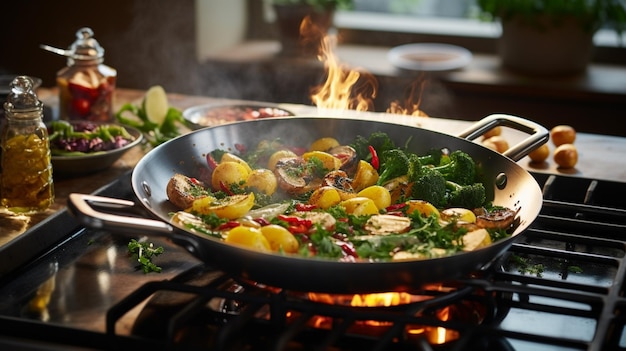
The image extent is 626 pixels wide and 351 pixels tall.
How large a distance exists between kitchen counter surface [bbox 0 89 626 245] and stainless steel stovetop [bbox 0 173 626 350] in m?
0.13

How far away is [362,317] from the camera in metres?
1.28

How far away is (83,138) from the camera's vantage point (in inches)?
86.4

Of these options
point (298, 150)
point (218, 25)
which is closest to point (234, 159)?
point (298, 150)

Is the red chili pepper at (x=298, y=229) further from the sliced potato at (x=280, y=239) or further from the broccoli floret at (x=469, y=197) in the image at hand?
the broccoli floret at (x=469, y=197)

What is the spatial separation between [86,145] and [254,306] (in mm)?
1043

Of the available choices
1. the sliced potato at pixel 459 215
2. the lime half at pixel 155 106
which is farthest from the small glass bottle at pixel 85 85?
the sliced potato at pixel 459 215

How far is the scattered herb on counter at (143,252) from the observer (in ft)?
5.30

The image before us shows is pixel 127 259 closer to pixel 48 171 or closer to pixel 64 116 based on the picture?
pixel 48 171

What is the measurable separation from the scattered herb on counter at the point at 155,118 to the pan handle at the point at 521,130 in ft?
2.98

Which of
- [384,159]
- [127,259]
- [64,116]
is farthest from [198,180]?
[64,116]

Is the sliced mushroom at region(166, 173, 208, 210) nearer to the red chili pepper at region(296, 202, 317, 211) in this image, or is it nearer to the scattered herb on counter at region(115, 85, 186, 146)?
the red chili pepper at region(296, 202, 317, 211)

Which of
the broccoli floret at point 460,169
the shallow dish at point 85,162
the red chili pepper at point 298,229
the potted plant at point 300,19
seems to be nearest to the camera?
the red chili pepper at point 298,229

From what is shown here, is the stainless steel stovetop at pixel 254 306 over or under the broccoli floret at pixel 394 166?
under

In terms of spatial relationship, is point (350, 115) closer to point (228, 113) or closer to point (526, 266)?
point (228, 113)
